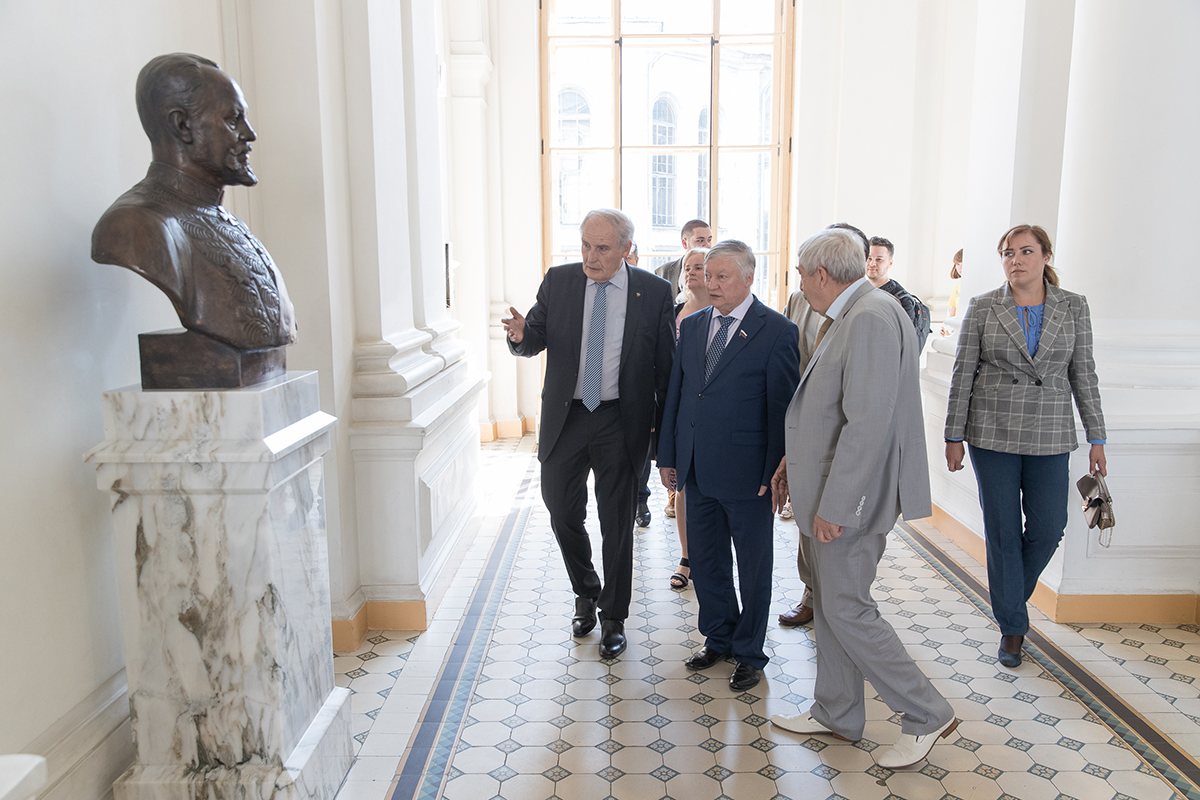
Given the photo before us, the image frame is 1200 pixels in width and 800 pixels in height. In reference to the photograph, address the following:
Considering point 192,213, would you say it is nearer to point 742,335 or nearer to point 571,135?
point 742,335

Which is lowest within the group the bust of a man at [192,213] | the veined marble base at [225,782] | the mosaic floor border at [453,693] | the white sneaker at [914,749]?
the mosaic floor border at [453,693]

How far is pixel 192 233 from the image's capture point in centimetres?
233

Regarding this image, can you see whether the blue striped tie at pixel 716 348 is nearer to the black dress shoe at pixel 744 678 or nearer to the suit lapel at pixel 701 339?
the suit lapel at pixel 701 339

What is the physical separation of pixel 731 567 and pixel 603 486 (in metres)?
0.68

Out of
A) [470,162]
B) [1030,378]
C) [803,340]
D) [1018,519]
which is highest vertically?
[470,162]

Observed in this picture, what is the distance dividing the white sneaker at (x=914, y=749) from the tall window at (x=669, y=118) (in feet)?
21.8

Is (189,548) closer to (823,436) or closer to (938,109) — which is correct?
(823,436)

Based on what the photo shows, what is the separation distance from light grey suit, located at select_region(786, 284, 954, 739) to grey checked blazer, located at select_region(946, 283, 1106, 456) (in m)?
1.02

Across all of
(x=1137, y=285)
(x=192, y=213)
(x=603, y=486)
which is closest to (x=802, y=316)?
(x=603, y=486)

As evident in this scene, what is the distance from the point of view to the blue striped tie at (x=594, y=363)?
3682 millimetres

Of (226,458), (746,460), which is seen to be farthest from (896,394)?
(226,458)

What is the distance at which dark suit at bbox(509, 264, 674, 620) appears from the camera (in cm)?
370

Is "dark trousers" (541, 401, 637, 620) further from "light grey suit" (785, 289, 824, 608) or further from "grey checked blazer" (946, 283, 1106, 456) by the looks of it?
"grey checked blazer" (946, 283, 1106, 456)

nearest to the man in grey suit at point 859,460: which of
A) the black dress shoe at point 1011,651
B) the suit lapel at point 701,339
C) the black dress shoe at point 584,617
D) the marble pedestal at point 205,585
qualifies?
the suit lapel at point 701,339
